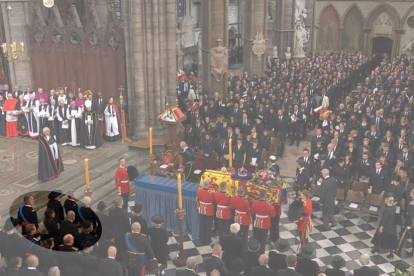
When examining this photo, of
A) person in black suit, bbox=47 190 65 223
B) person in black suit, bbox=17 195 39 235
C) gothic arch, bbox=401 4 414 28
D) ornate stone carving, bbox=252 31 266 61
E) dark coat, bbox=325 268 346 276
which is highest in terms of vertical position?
gothic arch, bbox=401 4 414 28

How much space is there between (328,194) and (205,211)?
9.51 ft

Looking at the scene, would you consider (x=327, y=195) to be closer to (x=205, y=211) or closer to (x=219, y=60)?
(x=205, y=211)

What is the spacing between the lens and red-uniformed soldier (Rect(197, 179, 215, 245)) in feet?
33.8

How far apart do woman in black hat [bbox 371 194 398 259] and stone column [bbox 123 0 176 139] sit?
26.8ft

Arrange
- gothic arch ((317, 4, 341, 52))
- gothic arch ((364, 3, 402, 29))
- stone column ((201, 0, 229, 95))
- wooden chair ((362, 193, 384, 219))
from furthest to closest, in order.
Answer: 1. gothic arch ((317, 4, 341, 52))
2. gothic arch ((364, 3, 402, 29))
3. stone column ((201, 0, 229, 95))
4. wooden chair ((362, 193, 384, 219))

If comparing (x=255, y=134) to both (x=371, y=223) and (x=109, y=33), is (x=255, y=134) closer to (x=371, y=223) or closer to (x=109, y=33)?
(x=371, y=223)

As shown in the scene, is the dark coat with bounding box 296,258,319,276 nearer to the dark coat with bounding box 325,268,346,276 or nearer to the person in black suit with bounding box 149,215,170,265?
the dark coat with bounding box 325,268,346,276

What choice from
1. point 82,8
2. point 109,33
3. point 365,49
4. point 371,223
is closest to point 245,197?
point 371,223

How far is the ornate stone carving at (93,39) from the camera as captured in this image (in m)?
17.0

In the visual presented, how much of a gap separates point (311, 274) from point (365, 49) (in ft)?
100

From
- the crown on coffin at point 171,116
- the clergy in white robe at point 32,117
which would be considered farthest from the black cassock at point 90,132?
the crown on coffin at point 171,116

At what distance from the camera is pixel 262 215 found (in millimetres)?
9945

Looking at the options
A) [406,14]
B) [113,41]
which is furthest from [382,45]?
[113,41]

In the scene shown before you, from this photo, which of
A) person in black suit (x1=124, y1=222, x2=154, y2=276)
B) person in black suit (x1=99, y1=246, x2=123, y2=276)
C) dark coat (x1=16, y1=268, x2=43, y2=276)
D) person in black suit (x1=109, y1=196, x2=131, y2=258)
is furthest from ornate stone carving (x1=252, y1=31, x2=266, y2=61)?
dark coat (x1=16, y1=268, x2=43, y2=276)
